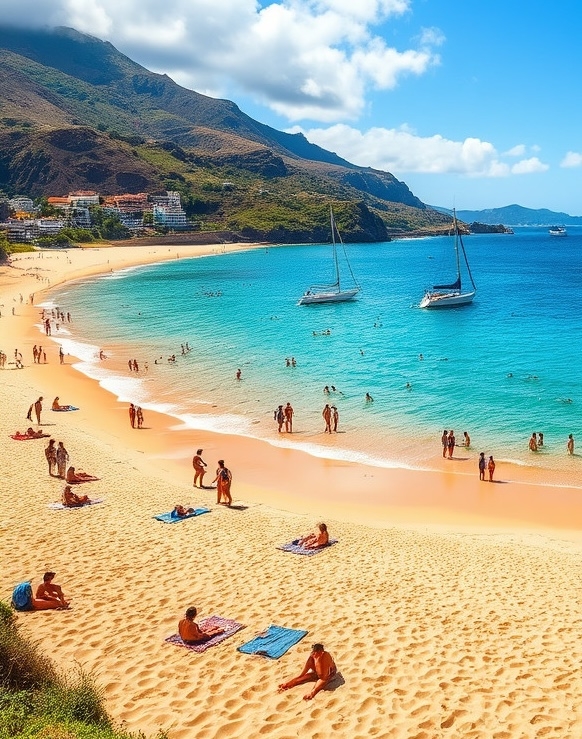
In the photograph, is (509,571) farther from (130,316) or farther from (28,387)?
(130,316)

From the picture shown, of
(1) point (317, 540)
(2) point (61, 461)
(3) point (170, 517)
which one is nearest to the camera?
(1) point (317, 540)

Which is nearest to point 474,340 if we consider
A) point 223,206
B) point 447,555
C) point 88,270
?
point 447,555

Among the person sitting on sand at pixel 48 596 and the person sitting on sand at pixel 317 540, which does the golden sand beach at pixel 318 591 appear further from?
the person sitting on sand at pixel 317 540

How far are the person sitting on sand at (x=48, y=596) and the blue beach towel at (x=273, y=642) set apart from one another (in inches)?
135

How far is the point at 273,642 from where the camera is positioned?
9664 millimetres

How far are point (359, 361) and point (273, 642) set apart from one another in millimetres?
31227

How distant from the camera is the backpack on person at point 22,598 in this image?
10477 millimetres

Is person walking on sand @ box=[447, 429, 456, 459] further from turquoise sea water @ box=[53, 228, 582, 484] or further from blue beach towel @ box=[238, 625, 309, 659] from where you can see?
blue beach towel @ box=[238, 625, 309, 659]

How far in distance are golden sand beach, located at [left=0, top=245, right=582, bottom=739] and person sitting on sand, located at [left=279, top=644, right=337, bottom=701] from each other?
13 cm

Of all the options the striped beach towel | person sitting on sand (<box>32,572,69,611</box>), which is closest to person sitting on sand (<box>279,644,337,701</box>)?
the striped beach towel

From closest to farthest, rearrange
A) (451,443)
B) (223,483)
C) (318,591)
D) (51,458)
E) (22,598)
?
(22,598), (318,591), (223,483), (51,458), (451,443)

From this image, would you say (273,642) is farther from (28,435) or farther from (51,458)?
(28,435)

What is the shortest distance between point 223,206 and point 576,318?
15123 centimetres

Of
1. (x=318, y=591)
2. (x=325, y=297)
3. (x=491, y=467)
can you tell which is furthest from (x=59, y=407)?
(x=325, y=297)
